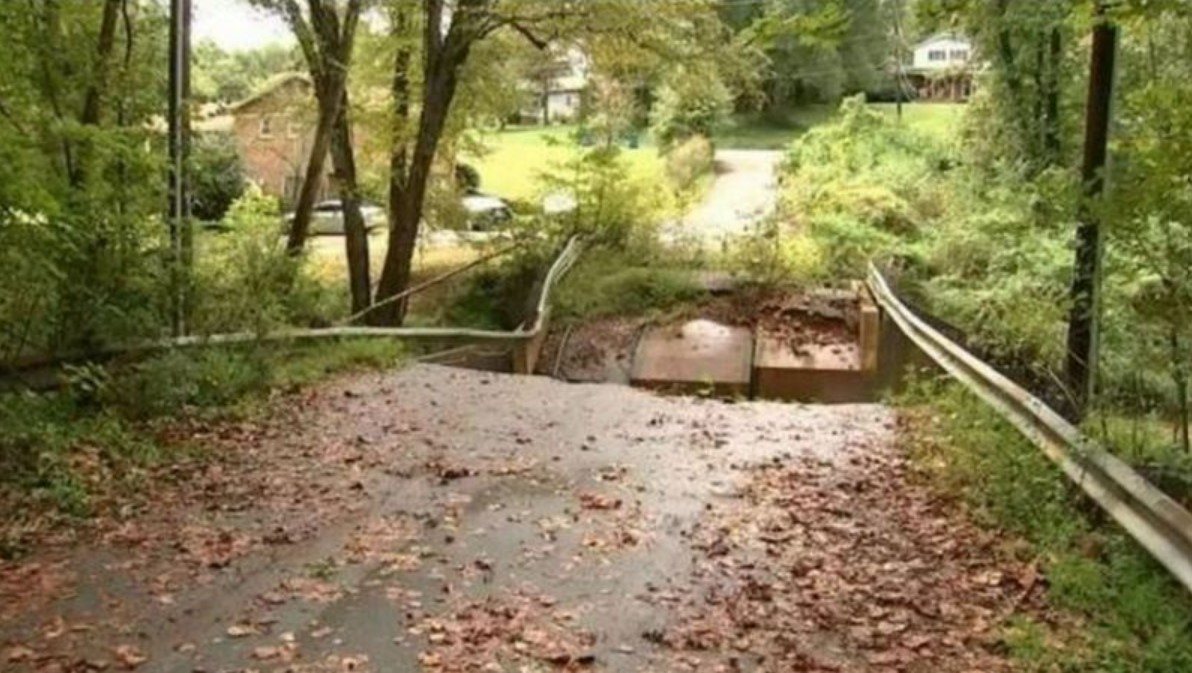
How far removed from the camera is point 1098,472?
5.53m

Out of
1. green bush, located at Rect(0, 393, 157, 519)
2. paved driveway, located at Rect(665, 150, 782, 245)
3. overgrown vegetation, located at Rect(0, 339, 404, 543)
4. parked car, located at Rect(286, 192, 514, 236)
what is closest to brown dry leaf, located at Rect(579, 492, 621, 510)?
overgrown vegetation, located at Rect(0, 339, 404, 543)

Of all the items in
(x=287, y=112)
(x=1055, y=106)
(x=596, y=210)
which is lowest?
(x=596, y=210)

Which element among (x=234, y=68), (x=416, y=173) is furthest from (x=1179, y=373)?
(x=234, y=68)

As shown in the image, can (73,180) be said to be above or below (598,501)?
above

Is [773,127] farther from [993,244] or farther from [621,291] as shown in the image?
[993,244]

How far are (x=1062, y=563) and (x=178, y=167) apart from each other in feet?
23.9

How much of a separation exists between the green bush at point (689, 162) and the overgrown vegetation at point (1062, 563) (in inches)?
860

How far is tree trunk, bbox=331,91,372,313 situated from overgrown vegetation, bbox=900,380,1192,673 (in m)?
13.1

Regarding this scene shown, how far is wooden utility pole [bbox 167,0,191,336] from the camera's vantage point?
30.2 ft

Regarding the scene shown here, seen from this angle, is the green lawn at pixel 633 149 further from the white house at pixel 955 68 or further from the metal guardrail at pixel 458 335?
the metal guardrail at pixel 458 335

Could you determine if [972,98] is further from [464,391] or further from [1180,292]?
[1180,292]

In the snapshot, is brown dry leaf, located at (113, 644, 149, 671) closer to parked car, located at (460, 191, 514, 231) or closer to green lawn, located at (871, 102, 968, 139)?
parked car, located at (460, 191, 514, 231)

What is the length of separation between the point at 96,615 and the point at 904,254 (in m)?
17.1

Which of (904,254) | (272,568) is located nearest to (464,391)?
(272,568)
